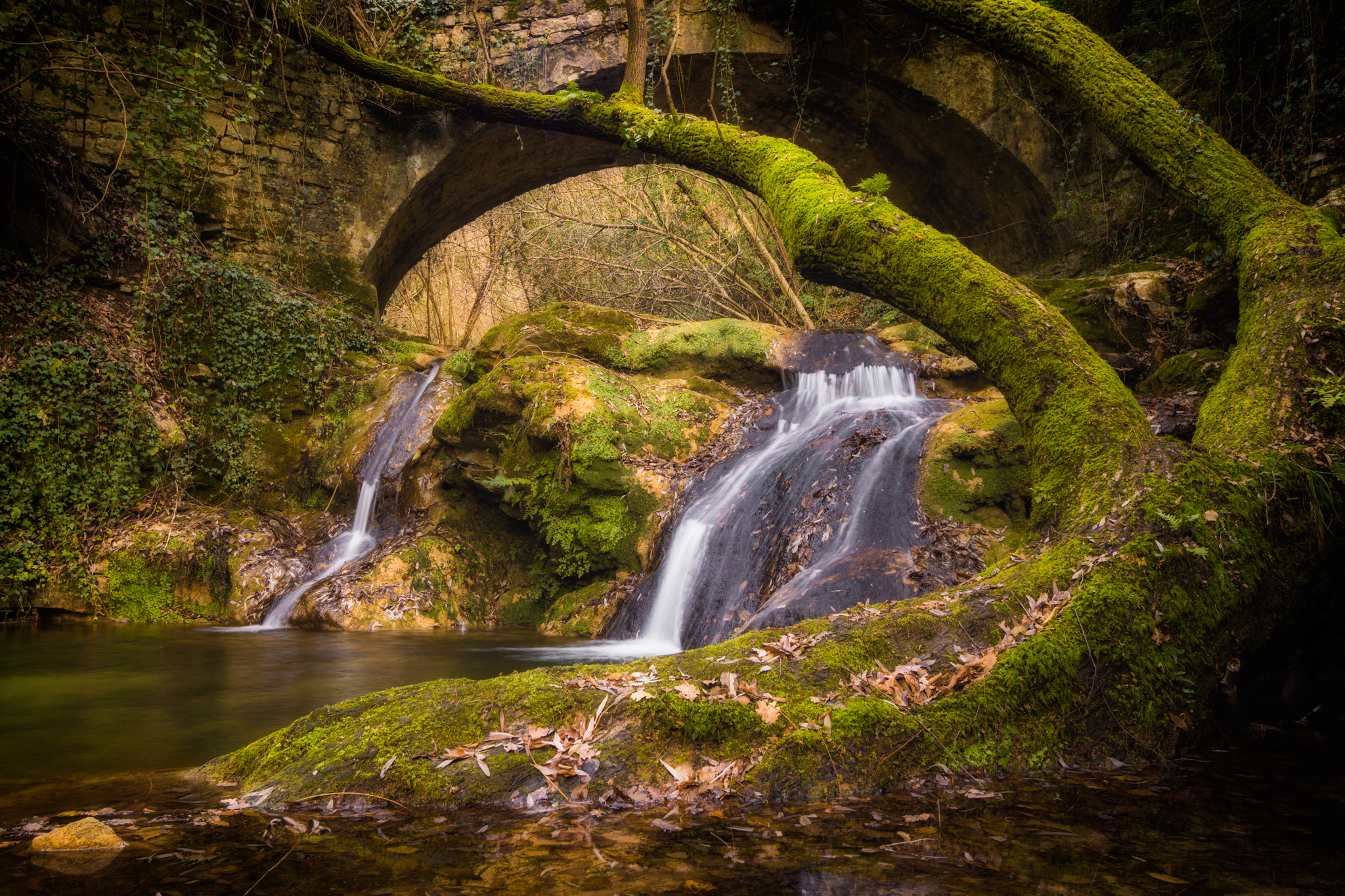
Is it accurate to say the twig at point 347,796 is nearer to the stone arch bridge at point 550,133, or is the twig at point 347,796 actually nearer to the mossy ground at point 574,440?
the mossy ground at point 574,440

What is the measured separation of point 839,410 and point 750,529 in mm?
2690

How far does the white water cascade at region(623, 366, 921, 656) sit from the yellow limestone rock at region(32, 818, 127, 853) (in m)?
3.91

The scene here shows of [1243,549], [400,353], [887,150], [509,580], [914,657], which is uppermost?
[887,150]

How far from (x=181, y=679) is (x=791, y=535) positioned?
4.52 meters

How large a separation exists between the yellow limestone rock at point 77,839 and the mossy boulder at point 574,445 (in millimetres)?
5176

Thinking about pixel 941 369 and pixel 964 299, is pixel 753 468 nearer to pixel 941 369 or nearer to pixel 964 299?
pixel 964 299

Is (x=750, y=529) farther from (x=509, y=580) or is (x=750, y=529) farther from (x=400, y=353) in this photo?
(x=400, y=353)

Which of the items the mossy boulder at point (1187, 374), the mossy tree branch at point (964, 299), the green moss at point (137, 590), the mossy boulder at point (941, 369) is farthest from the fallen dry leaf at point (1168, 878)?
the green moss at point (137, 590)

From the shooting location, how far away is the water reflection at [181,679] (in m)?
3.20

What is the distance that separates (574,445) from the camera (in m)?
7.20

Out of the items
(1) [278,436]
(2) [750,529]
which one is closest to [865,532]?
(2) [750,529]

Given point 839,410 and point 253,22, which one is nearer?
point 839,410

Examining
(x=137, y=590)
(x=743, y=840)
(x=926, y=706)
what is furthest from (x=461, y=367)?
(x=743, y=840)

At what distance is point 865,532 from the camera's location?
17.0 ft
